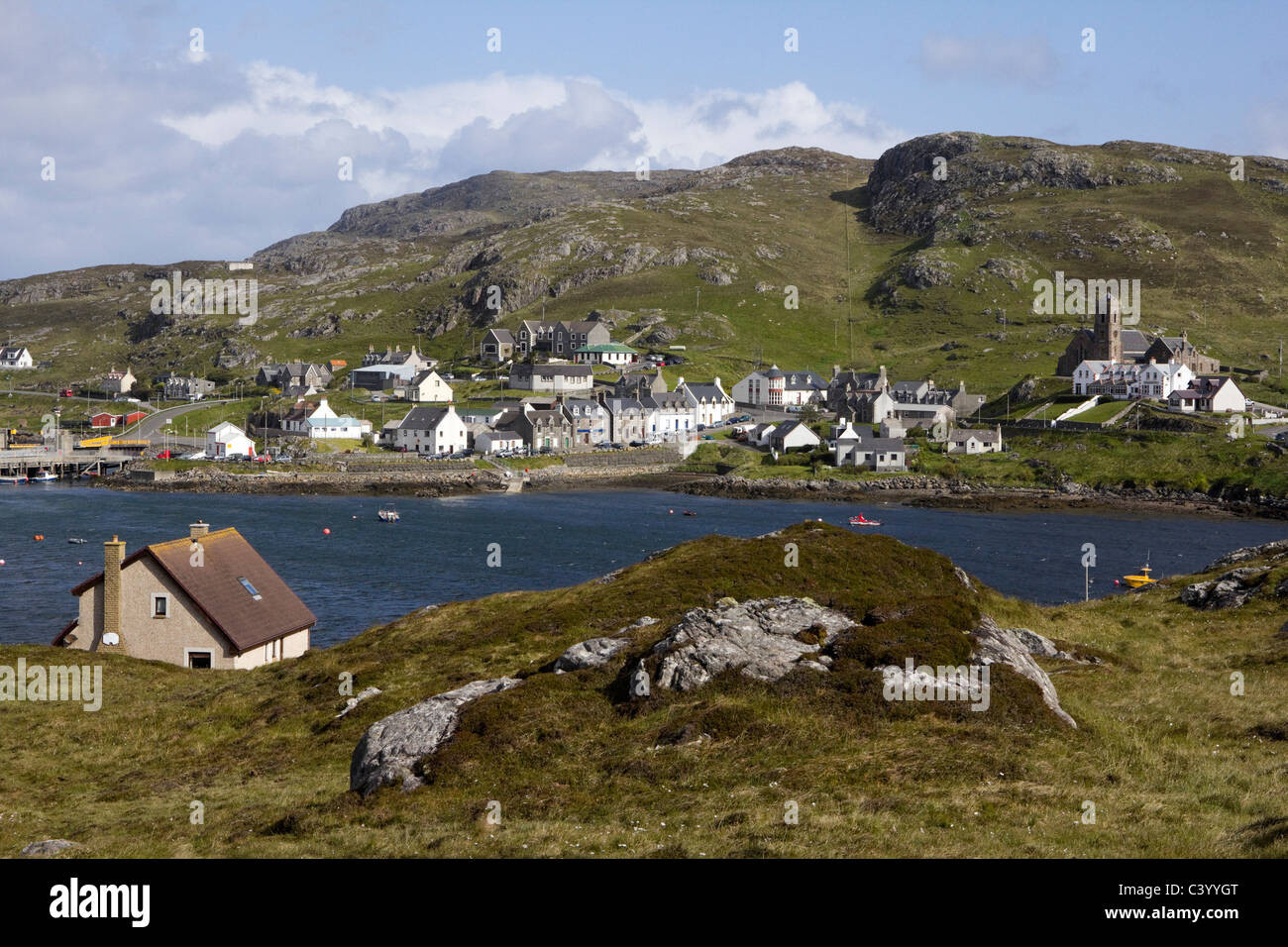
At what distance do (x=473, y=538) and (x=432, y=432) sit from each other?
55263 mm

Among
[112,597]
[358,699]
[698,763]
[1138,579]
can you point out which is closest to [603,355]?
→ [1138,579]

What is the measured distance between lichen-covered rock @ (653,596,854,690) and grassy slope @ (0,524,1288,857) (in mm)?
691

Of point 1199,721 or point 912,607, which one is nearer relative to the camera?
point 1199,721

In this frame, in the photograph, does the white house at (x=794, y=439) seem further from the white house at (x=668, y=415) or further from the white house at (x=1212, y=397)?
the white house at (x=1212, y=397)

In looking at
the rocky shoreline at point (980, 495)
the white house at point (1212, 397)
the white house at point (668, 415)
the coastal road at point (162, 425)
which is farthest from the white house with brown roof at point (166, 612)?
the white house at point (1212, 397)

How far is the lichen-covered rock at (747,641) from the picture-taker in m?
24.6

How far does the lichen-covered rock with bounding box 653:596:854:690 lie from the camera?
2459cm

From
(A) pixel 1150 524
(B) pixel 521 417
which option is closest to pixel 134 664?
(A) pixel 1150 524

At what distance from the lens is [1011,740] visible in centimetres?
2080

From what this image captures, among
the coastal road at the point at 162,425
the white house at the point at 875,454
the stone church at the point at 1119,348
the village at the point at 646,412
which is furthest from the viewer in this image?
the coastal road at the point at 162,425

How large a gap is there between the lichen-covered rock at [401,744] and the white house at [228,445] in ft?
431
